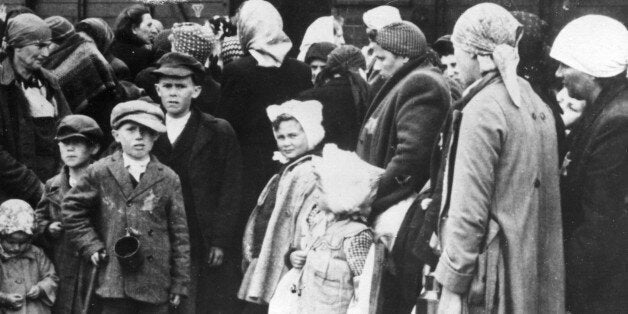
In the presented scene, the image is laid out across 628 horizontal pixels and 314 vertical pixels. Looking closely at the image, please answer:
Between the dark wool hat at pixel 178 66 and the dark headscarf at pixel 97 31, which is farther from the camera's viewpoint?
the dark headscarf at pixel 97 31

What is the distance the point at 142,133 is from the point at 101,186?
1.22 feet

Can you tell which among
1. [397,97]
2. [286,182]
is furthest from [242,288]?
[397,97]

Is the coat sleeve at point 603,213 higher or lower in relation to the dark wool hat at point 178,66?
lower

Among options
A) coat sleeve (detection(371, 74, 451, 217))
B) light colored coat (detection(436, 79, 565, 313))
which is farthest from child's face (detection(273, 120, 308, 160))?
light colored coat (detection(436, 79, 565, 313))

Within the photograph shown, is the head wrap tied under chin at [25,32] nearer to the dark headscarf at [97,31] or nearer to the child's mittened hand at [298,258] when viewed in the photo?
the dark headscarf at [97,31]

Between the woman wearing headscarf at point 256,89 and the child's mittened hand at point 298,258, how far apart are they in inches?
39.7

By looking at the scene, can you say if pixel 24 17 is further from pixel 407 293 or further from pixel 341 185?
pixel 407 293

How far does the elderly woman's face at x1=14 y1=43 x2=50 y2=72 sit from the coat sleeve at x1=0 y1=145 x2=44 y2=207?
625 mm

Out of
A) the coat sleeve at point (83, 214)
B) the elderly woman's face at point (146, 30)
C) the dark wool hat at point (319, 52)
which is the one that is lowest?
the coat sleeve at point (83, 214)

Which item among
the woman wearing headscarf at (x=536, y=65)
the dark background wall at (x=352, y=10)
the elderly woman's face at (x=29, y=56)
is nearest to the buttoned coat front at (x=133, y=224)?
the elderly woman's face at (x=29, y=56)

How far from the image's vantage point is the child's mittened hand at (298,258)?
555 centimetres

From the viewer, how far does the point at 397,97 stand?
5.46m

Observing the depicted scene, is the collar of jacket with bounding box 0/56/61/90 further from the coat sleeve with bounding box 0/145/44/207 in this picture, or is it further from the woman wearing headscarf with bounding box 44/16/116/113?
the woman wearing headscarf with bounding box 44/16/116/113

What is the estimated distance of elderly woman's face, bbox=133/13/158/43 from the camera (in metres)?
8.96
